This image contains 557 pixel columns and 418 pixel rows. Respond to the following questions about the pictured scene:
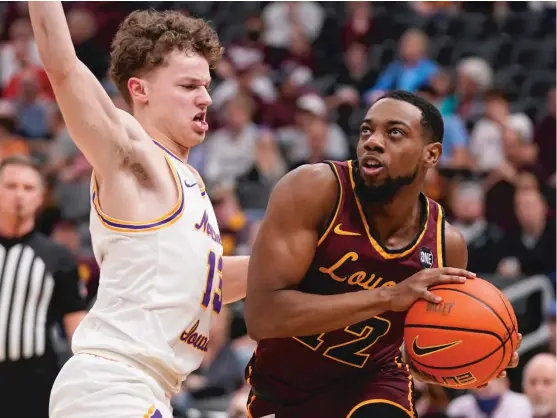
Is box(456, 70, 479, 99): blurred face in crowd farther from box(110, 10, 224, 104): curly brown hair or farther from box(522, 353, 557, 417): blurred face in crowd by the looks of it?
box(110, 10, 224, 104): curly brown hair

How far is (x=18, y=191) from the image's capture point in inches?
245

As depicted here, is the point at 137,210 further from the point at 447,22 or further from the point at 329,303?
the point at 447,22

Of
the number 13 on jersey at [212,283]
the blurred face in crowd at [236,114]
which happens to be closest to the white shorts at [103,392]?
the number 13 on jersey at [212,283]

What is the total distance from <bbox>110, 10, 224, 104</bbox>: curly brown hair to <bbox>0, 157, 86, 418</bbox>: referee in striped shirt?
2380 millimetres

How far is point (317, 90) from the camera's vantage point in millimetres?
12883

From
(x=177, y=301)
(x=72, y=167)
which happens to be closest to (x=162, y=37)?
(x=177, y=301)

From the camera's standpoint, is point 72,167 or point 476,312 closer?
point 476,312

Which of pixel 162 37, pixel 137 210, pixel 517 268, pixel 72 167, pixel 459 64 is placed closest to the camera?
pixel 137 210

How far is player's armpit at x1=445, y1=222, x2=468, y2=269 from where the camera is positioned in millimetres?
4520

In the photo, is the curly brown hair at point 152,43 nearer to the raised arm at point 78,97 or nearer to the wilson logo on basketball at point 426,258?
the raised arm at point 78,97

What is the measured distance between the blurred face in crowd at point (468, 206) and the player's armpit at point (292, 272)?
202 inches

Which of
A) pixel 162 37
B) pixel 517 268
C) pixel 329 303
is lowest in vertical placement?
pixel 517 268

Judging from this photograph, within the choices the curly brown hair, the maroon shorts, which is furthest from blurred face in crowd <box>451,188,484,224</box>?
the curly brown hair

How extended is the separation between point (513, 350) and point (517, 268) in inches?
180
